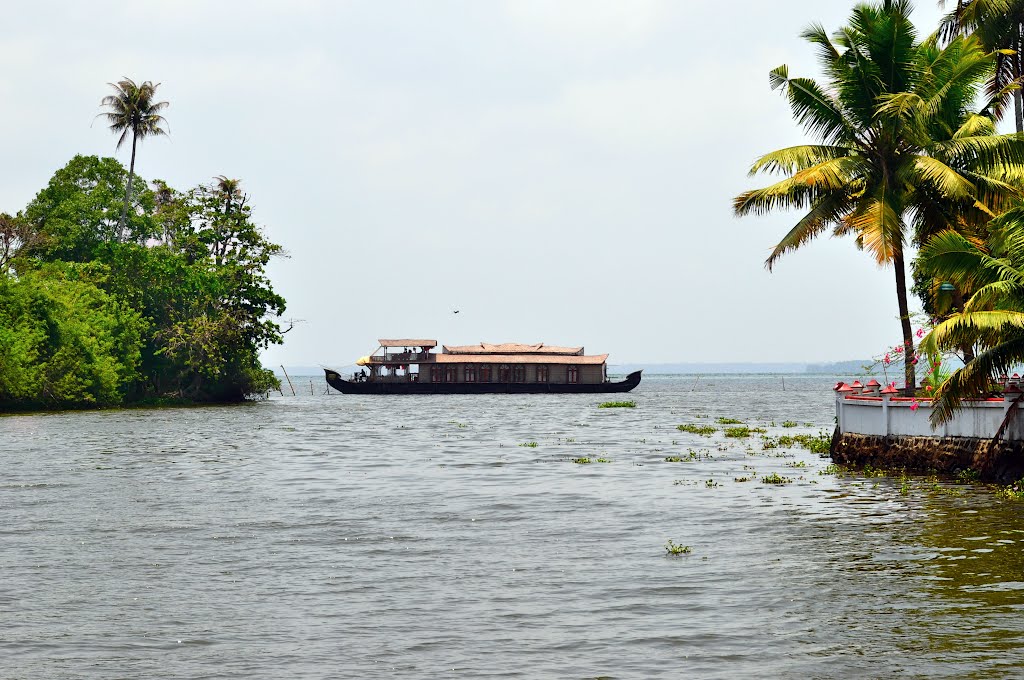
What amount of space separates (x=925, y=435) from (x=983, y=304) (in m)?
4.19

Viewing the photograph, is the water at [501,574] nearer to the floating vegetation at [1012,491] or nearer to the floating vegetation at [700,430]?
the floating vegetation at [1012,491]

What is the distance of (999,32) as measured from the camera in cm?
3438

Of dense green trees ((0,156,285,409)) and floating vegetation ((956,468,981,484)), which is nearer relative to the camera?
floating vegetation ((956,468,981,484))

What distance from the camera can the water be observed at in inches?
421

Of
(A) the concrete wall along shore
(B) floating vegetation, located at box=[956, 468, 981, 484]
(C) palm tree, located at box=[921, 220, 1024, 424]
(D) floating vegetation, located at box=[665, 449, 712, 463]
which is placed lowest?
(D) floating vegetation, located at box=[665, 449, 712, 463]

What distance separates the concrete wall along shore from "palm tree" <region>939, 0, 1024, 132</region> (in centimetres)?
1187

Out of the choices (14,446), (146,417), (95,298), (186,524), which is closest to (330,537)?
(186,524)

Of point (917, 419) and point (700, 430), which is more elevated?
point (917, 419)

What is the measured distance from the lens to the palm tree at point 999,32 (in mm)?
33344

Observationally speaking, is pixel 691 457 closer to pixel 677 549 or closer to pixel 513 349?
pixel 677 549

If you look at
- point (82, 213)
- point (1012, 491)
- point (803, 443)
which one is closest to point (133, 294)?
point (82, 213)

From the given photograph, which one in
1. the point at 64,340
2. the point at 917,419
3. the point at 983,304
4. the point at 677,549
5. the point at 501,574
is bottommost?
the point at 501,574

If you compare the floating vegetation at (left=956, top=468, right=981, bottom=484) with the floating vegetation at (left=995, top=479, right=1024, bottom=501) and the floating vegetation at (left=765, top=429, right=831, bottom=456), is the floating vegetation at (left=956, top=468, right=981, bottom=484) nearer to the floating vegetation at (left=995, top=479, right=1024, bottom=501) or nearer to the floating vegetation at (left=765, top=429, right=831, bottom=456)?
the floating vegetation at (left=995, top=479, right=1024, bottom=501)

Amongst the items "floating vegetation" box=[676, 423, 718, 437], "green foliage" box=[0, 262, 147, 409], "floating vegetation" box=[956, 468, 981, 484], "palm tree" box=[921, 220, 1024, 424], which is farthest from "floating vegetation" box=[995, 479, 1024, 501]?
"green foliage" box=[0, 262, 147, 409]
